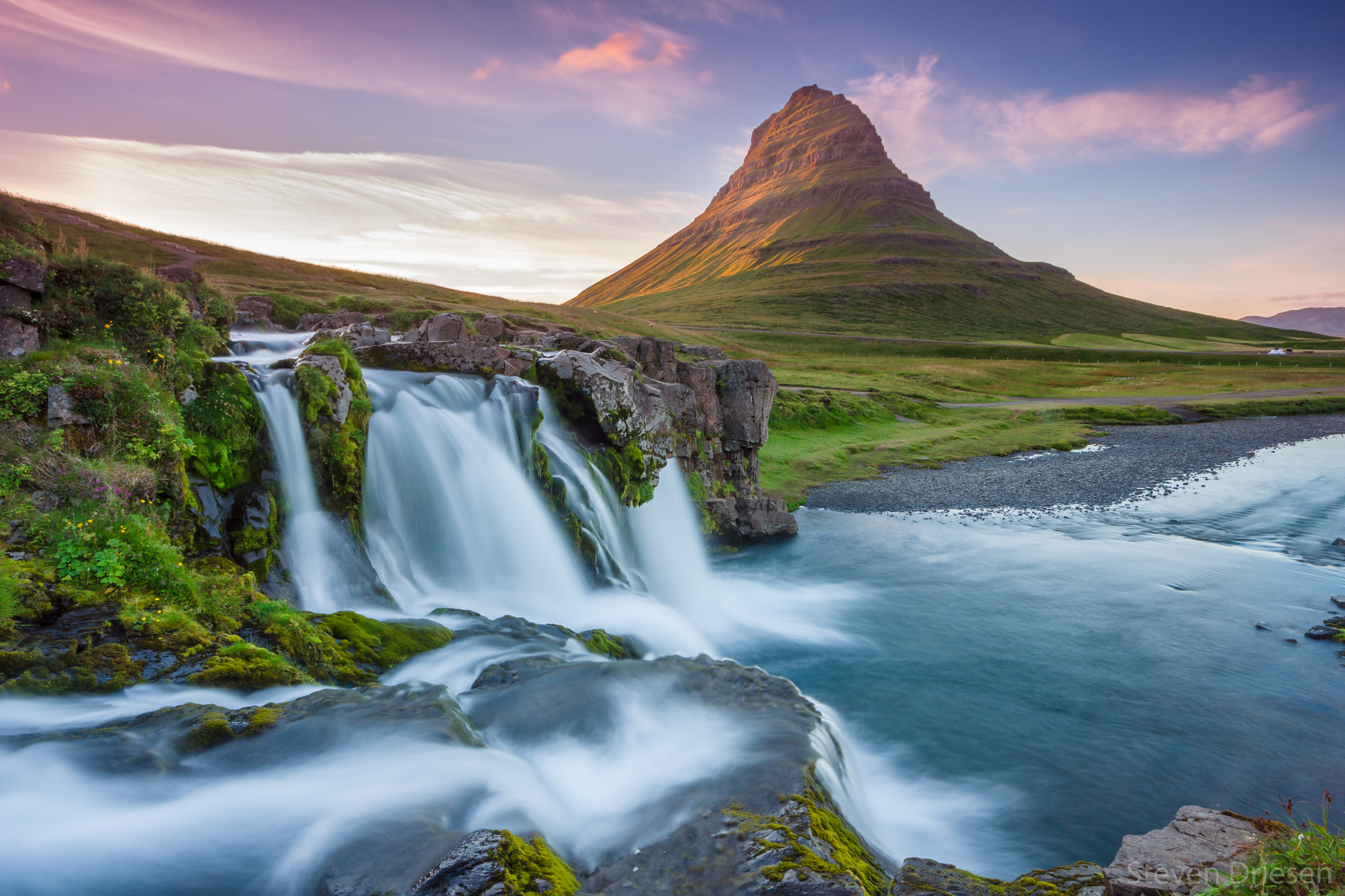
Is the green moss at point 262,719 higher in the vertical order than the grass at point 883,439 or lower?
higher

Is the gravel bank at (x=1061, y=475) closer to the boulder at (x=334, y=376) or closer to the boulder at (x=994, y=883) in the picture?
the boulder at (x=334, y=376)

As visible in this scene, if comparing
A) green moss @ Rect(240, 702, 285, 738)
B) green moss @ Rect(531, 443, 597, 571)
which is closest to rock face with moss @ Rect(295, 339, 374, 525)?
green moss @ Rect(531, 443, 597, 571)

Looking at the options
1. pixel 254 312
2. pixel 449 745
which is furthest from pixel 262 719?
pixel 254 312

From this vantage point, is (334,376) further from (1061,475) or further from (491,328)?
(1061,475)

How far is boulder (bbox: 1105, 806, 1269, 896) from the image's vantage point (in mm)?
4762

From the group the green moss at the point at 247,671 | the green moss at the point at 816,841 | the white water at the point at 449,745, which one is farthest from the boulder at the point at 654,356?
the green moss at the point at 816,841

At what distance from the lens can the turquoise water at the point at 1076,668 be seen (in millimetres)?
9766

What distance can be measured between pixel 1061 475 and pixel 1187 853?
1486 inches

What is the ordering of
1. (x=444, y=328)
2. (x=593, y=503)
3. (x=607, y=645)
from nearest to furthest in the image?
(x=607, y=645)
(x=593, y=503)
(x=444, y=328)

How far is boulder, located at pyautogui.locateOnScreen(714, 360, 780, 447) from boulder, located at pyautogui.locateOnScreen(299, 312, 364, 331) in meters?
16.9

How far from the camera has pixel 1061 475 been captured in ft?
124

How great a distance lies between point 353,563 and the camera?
11883mm

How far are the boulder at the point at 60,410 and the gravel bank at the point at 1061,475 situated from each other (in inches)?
1073

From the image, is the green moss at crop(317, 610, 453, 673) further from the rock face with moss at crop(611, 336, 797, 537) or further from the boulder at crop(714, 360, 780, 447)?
the boulder at crop(714, 360, 780, 447)
